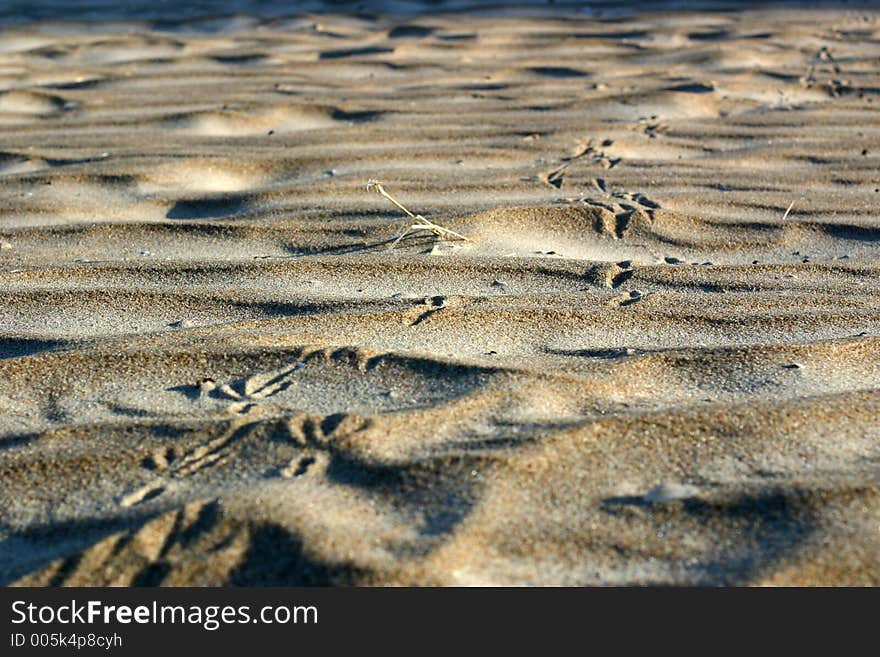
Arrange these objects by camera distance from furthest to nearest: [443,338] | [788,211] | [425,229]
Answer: [788,211] → [425,229] → [443,338]

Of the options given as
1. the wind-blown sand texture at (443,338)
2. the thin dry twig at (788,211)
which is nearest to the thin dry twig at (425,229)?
the wind-blown sand texture at (443,338)

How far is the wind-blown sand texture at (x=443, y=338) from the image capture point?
1.32m

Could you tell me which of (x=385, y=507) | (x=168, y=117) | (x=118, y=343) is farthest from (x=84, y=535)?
(x=168, y=117)

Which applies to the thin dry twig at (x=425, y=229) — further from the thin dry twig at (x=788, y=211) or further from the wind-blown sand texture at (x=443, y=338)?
the thin dry twig at (x=788, y=211)

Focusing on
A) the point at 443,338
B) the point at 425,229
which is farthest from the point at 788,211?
the point at 443,338

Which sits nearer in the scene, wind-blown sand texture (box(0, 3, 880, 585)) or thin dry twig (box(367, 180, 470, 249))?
wind-blown sand texture (box(0, 3, 880, 585))

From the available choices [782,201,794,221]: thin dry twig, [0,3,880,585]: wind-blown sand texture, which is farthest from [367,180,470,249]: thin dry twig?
[782,201,794,221]: thin dry twig

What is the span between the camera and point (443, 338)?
189 centimetres

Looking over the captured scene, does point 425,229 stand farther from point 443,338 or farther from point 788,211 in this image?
point 788,211

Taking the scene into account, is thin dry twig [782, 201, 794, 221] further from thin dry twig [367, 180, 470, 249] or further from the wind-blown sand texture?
thin dry twig [367, 180, 470, 249]

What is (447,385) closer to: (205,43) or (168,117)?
(168,117)

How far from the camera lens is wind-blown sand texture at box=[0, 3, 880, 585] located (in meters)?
1.32

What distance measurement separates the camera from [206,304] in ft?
6.73

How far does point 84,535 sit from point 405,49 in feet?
12.5
